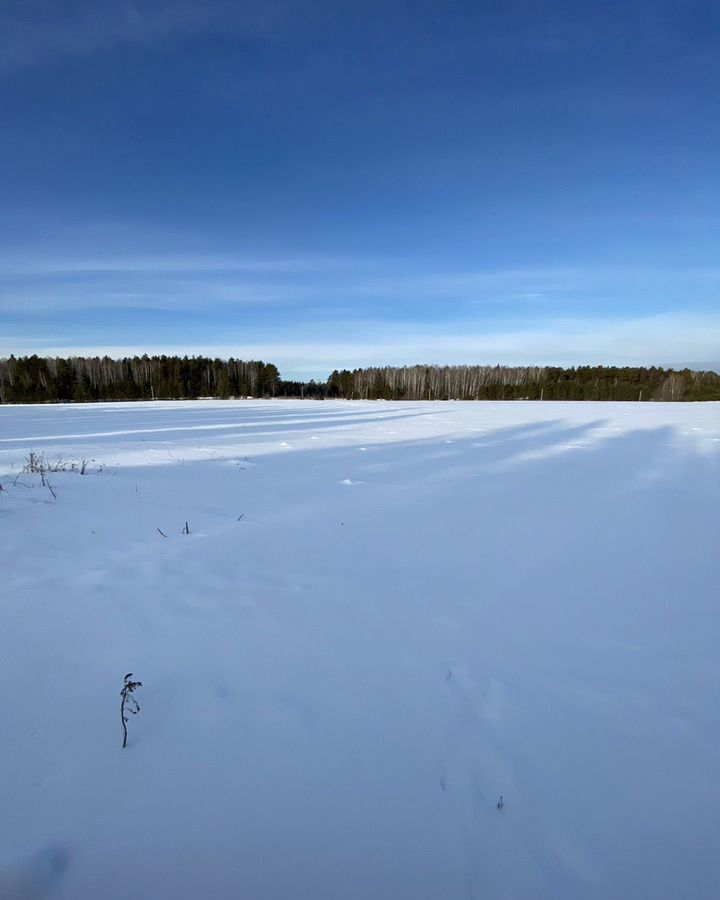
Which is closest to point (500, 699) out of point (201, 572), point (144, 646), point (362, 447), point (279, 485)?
point (144, 646)

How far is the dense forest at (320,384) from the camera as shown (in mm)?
53781

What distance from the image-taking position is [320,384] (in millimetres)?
72688

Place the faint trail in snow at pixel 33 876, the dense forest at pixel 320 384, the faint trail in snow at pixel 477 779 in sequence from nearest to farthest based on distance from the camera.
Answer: the faint trail in snow at pixel 33 876, the faint trail in snow at pixel 477 779, the dense forest at pixel 320 384

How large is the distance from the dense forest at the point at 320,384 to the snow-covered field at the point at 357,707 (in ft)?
182

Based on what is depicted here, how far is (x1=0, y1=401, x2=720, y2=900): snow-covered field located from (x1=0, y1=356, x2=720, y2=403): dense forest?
182ft

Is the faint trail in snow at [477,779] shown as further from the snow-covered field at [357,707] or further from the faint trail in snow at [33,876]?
the faint trail in snow at [33,876]

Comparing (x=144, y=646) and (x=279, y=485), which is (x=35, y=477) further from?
(x=144, y=646)

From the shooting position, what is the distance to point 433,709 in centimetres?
202

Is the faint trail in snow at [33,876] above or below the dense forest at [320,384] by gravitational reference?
below

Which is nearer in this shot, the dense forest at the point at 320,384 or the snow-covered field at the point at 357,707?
the snow-covered field at the point at 357,707

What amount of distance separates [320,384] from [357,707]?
7214 centimetres

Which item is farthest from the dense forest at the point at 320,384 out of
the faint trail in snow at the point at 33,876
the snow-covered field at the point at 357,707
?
the faint trail in snow at the point at 33,876

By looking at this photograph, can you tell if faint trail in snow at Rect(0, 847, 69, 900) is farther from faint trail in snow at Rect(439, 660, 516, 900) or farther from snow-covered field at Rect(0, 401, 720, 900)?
faint trail in snow at Rect(439, 660, 516, 900)

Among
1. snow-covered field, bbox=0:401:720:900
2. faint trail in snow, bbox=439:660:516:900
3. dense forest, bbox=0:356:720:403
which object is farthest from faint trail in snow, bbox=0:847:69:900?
dense forest, bbox=0:356:720:403
